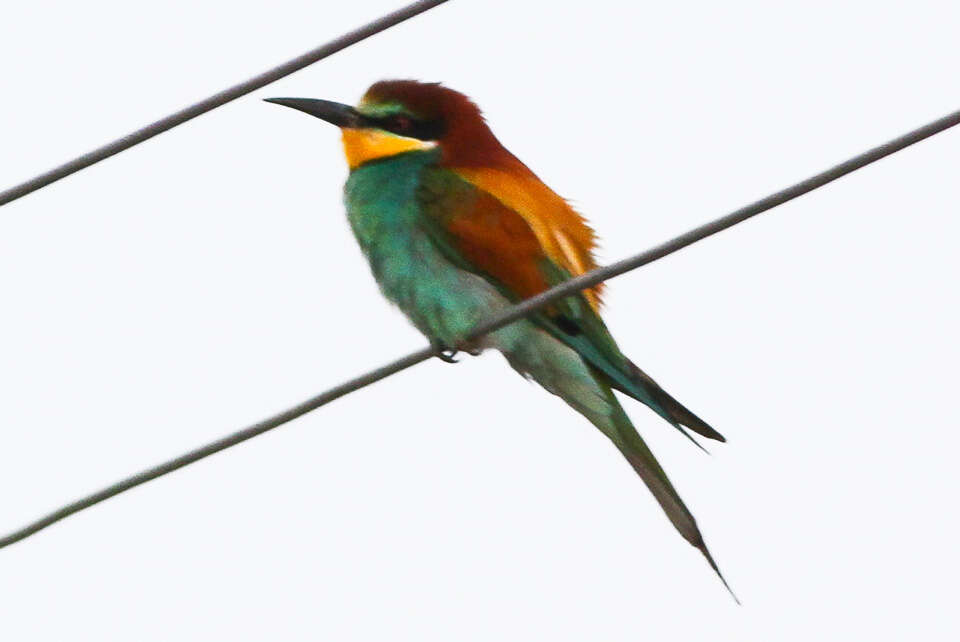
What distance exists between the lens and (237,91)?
2.72 m

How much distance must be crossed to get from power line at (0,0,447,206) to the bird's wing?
3.46 feet

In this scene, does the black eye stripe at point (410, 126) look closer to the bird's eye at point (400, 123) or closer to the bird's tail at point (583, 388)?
the bird's eye at point (400, 123)

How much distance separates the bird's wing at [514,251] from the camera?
12.2 ft

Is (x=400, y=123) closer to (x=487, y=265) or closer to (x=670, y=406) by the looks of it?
(x=487, y=265)

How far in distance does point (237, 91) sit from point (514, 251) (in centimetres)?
113

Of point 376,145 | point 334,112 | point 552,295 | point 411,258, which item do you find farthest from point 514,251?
point 552,295

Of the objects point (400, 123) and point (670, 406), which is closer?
point (670, 406)

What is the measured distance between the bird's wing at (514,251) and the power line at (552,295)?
33.3 inches

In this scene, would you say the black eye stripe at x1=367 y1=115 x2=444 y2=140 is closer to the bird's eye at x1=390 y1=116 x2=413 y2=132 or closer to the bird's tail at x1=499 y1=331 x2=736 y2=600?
the bird's eye at x1=390 y1=116 x2=413 y2=132

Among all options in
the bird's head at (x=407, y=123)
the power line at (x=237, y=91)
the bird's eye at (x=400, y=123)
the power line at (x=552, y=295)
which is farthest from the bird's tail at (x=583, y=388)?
the power line at (x=237, y=91)

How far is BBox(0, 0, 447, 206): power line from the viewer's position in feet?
8.88

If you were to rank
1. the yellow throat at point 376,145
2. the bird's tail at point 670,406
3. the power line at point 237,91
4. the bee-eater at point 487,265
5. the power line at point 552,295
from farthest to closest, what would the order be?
the yellow throat at point 376,145 < the bee-eater at point 487,265 < the bird's tail at point 670,406 < the power line at point 237,91 < the power line at point 552,295

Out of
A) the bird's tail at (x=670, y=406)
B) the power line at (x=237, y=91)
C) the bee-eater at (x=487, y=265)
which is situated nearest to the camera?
the power line at (x=237, y=91)

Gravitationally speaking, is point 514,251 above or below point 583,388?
above
